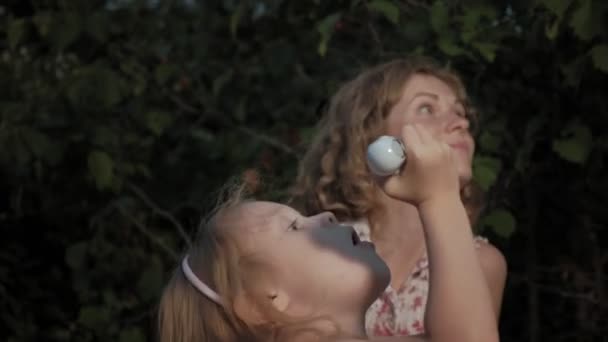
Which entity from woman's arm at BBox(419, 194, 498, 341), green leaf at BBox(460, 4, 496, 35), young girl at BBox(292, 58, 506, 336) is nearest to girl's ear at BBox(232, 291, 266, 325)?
woman's arm at BBox(419, 194, 498, 341)

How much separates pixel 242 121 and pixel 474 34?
119 cm

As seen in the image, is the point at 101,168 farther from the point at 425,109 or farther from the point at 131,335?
the point at 425,109

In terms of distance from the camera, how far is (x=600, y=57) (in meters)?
3.47

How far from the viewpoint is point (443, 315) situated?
85.8 inches

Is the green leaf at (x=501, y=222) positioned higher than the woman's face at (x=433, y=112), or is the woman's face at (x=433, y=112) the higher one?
the woman's face at (x=433, y=112)

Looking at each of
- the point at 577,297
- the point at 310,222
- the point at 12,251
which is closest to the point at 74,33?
the point at 12,251

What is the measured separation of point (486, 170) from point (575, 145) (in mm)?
248

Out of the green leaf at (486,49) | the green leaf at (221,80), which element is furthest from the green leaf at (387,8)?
the green leaf at (221,80)

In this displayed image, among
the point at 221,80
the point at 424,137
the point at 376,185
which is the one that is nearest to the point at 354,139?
the point at 376,185

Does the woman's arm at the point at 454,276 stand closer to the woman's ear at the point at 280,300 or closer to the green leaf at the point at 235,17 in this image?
the woman's ear at the point at 280,300

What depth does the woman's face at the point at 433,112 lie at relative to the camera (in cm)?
348

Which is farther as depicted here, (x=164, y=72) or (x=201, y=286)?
(x=164, y=72)

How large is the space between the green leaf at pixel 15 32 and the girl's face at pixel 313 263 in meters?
2.27

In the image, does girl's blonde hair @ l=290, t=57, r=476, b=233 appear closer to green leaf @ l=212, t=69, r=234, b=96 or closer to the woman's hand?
green leaf @ l=212, t=69, r=234, b=96
